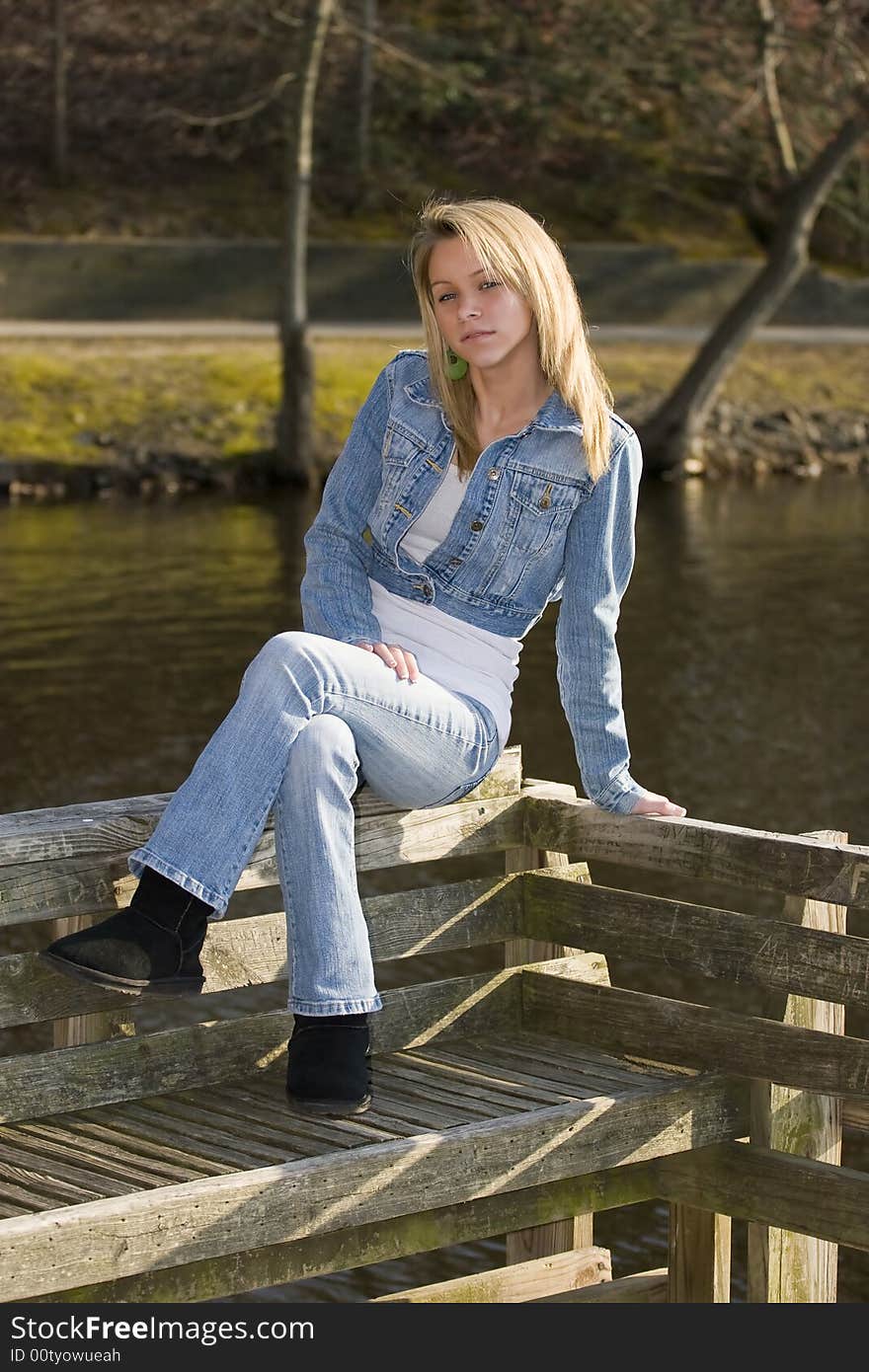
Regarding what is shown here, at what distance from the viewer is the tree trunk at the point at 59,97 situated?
3005cm

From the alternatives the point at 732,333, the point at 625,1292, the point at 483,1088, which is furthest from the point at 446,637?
the point at 732,333

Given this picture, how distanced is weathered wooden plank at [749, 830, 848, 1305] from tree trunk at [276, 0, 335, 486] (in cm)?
1880

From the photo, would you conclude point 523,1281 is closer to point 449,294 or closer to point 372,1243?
point 372,1243

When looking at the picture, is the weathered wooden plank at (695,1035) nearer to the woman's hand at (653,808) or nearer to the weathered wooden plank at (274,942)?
the weathered wooden plank at (274,942)

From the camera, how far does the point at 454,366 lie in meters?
4.39

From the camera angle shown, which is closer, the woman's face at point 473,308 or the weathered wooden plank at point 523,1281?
the woman's face at point 473,308

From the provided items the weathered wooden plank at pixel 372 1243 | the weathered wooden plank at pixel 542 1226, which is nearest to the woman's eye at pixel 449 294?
the weathered wooden plank at pixel 542 1226

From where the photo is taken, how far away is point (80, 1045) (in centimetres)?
409

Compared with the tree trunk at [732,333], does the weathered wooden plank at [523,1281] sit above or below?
below

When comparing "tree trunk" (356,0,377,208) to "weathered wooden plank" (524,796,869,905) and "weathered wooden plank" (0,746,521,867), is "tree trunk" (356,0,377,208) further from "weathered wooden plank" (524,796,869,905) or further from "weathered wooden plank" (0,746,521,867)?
"weathered wooden plank" (0,746,521,867)

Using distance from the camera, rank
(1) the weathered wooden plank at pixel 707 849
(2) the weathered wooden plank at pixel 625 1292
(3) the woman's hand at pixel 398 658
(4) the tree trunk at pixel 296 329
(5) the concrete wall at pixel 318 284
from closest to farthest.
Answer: (1) the weathered wooden plank at pixel 707 849 < (3) the woman's hand at pixel 398 658 < (2) the weathered wooden plank at pixel 625 1292 < (4) the tree trunk at pixel 296 329 < (5) the concrete wall at pixel 318 284

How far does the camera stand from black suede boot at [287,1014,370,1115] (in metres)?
3.93

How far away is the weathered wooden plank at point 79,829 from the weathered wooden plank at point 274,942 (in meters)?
0.19

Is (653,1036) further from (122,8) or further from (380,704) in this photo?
(122,8)
